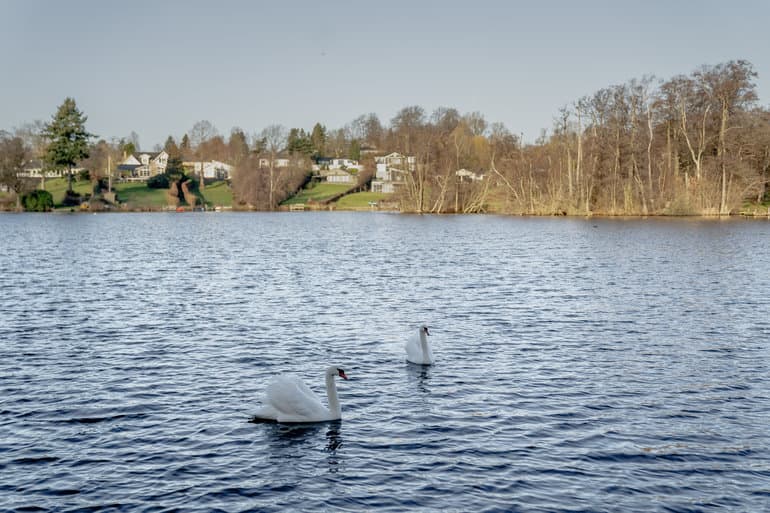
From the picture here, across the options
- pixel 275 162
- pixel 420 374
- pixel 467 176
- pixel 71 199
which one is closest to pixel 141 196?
pixel 71 199

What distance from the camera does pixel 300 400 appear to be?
47.1 ft

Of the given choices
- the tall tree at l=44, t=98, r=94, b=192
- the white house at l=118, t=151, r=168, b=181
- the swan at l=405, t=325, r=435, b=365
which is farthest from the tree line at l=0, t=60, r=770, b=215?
the swan at l=405, t=325, r=435, b=365

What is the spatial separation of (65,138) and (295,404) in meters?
132

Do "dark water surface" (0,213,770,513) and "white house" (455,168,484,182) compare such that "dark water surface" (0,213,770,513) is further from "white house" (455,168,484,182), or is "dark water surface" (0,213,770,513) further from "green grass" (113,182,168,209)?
"green grass" (113,182,168,209)

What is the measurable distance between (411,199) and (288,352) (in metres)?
106

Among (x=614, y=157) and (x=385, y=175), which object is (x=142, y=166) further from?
Answer: (x=614, y=157)

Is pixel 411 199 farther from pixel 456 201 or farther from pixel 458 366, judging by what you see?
pixel 458 366

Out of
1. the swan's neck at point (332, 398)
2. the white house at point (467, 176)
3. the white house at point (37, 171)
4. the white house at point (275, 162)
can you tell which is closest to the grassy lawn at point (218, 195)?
the white house at point (275, 162)

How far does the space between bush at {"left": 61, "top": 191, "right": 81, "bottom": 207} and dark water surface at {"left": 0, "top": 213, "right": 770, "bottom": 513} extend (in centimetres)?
10623

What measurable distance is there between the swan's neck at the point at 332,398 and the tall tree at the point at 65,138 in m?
129

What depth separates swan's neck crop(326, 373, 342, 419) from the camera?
47.8 ft

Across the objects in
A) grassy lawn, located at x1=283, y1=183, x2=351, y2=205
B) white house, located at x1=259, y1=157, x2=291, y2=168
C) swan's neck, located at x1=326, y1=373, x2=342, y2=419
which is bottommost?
swan's neck, located at x1=326, y1=373, x2=342, y2=419

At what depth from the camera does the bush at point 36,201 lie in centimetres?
12756

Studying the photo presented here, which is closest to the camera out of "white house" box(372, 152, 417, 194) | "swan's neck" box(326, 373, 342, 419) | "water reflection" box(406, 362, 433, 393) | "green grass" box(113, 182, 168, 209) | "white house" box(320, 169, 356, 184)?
"swan's neck" box(326, 373, 342, 419)
